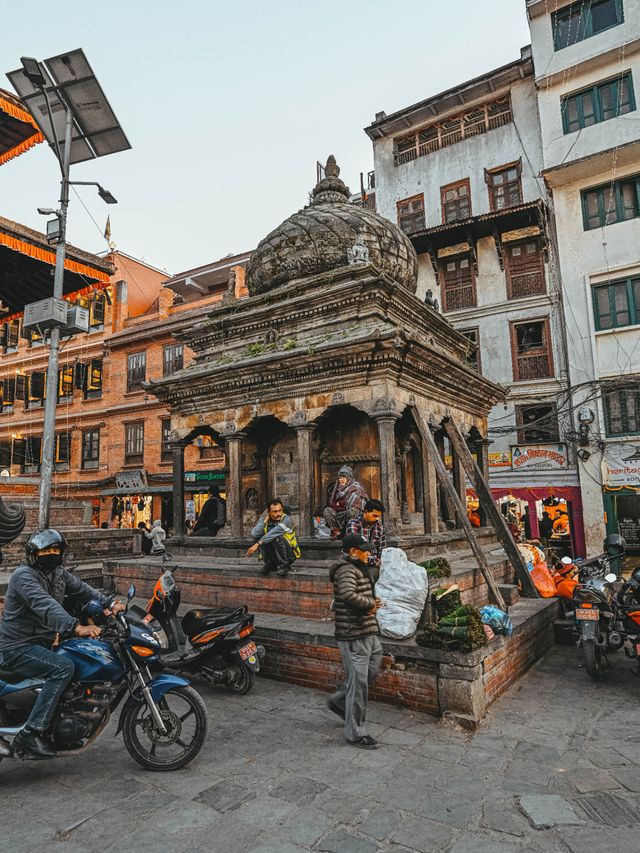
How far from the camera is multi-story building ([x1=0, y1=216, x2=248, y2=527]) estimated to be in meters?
26.5

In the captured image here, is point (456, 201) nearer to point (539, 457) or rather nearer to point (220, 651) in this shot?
point (539, 457)

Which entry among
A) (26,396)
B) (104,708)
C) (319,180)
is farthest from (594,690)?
(26,396)

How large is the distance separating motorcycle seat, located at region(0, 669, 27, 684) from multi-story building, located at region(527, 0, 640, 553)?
18271mm

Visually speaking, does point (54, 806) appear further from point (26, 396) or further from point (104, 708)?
point (26, 396)

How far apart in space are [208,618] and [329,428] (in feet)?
15.3

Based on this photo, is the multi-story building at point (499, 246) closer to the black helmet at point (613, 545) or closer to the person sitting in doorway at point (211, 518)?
the black helmet at point (613, 545)

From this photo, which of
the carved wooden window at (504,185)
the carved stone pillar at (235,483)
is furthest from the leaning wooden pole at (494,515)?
the carved wooden window at (504,185)

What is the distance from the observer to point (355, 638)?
16.2ft

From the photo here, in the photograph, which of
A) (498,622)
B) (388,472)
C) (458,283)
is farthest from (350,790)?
(458,283)

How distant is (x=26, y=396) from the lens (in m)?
31.9

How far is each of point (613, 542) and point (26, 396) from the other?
32009mm

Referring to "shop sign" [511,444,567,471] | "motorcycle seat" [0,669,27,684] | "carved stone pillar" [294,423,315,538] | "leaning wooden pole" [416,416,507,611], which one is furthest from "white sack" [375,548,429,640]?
"shop sign" [511,444,567,471]

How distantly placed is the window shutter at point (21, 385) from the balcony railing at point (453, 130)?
23.6 meters

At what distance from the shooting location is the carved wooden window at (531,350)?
20.6 meters
